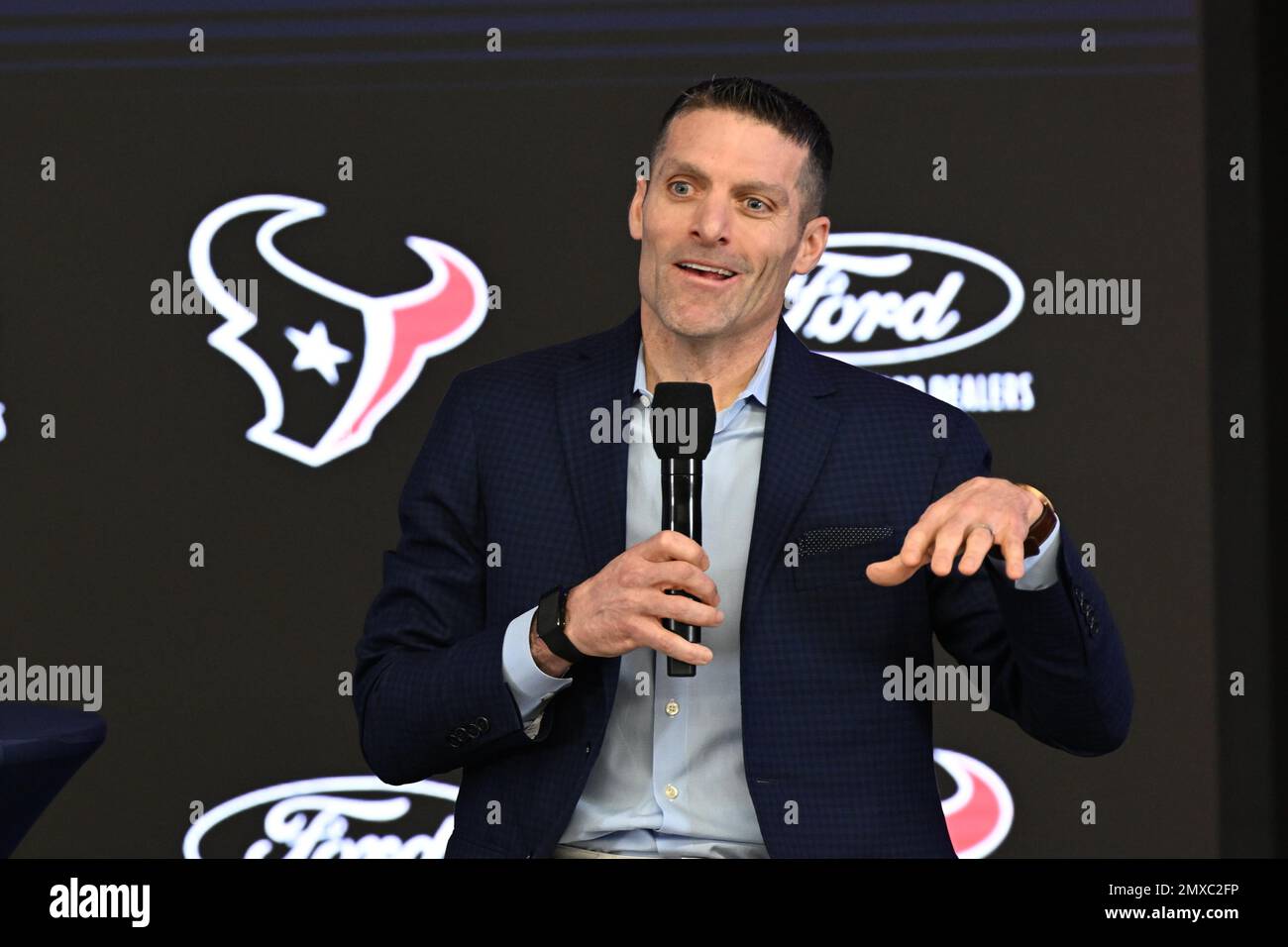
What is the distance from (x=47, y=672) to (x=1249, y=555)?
3.19m

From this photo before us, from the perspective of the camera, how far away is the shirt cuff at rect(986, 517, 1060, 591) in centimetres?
189

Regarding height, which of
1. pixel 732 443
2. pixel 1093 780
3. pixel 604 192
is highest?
pixel 604 192

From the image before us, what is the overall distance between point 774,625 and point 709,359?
43 centimetres

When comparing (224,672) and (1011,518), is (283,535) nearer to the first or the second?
(224,672)

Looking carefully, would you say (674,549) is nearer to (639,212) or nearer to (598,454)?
(598,454)

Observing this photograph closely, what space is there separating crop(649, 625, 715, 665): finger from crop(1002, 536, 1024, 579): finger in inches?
13.5

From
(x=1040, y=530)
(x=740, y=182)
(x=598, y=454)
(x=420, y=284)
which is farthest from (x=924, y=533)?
(x=420, y=284)

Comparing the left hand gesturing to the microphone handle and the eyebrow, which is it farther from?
the eyebrow

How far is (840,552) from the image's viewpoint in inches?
84.7

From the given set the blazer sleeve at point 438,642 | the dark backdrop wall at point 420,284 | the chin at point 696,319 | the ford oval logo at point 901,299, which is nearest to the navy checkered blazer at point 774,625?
the blazer sleeve at point 438,642

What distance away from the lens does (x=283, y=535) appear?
4285 mm

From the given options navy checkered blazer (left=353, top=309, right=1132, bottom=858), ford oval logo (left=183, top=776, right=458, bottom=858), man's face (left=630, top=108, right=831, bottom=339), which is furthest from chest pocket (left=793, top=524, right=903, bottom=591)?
ford oval logo (left=183, top=776, right=458, bottom=858)

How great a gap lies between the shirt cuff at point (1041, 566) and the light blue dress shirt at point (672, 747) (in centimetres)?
40
